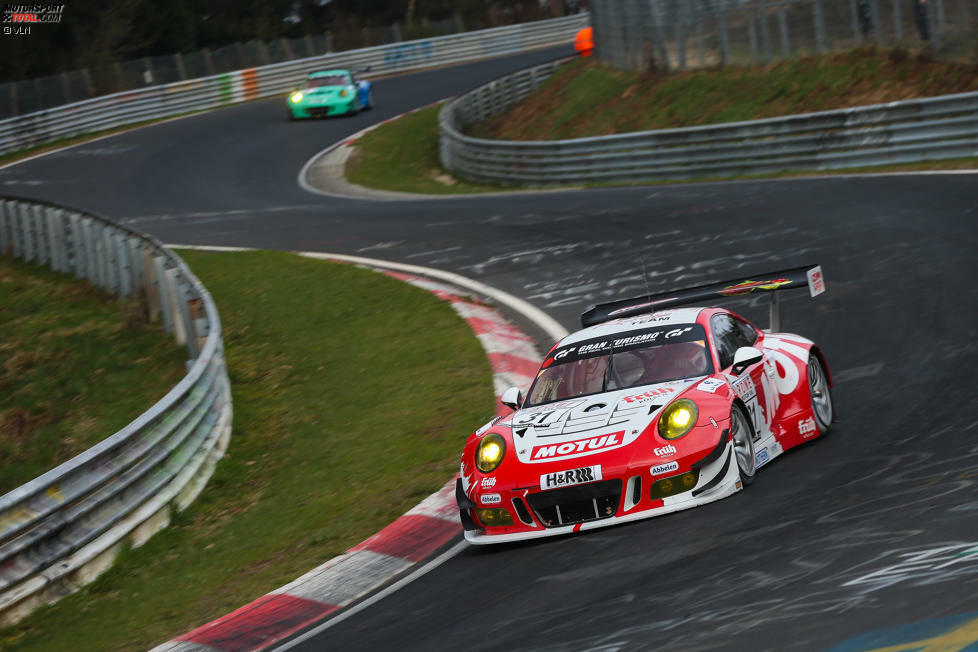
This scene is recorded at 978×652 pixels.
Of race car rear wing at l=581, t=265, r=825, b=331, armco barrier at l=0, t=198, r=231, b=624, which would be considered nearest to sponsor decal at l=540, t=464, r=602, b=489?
race car rear wing at l=581, t=265, r=825, b=331

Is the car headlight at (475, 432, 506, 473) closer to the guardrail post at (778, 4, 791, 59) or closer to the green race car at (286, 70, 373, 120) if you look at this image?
the guardrail post at (778, 4, 791, 59)

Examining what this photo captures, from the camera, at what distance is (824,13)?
28.0m

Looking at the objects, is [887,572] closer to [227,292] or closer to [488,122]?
[227,292]

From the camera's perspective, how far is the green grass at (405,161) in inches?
1196

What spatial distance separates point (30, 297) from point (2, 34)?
4013cm

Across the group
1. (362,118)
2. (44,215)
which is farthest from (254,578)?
(362,118)

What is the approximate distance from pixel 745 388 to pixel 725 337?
0.65 metres

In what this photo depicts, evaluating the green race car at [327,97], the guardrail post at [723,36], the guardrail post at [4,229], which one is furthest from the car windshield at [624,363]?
the green race car at [327,97]

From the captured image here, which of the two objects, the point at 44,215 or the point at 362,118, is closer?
the point at 44,215

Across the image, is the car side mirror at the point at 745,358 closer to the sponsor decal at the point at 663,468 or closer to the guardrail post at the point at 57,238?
the sponsor decal at the point at 663,468

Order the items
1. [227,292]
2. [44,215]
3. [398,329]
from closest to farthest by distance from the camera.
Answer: [398,329] < [227,292] < [44,215]

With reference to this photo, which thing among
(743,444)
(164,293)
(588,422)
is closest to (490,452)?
(588,422)

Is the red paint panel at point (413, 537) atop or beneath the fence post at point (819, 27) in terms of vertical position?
beneath

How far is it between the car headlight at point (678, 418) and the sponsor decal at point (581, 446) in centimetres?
25
